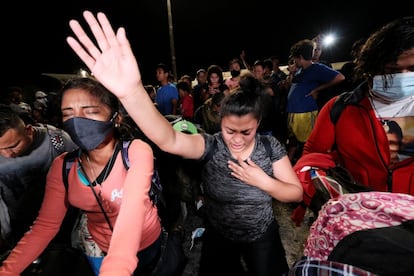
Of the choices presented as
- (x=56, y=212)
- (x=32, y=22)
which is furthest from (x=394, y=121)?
(x=32, y=22)

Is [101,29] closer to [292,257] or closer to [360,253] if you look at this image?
[360,253]

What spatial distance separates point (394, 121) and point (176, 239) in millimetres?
1832

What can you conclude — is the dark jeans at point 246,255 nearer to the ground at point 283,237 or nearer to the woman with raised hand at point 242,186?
the woman with raised hand at point 242,186

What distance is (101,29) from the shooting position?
1265 mm

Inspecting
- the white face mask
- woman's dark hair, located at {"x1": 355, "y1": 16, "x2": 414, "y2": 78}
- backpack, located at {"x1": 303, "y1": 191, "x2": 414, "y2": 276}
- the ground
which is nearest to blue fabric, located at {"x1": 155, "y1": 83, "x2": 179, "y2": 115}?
the ground

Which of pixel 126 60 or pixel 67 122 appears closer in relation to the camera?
pixel 126 60

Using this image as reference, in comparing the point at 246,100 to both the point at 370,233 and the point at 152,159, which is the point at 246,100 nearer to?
the point at 152,159

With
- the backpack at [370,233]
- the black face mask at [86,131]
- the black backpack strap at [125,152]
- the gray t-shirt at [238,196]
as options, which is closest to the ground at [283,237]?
the gray t-shirt at [238,196]

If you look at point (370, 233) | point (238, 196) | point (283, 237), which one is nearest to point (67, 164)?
point (238, 196)

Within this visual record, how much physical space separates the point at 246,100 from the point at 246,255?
128cm

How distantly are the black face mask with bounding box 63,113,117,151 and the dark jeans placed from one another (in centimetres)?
122

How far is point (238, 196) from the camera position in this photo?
1.84 meters

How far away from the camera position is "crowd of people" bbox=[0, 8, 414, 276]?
1289mm

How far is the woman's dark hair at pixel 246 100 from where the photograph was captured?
6.04 feet
